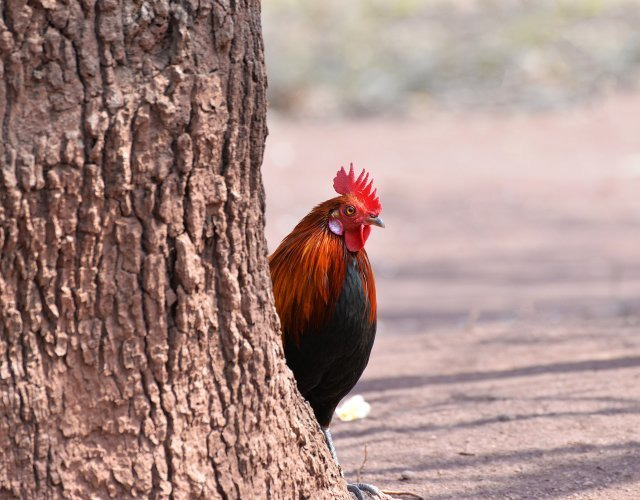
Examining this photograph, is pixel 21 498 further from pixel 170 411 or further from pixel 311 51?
pixel 311 51

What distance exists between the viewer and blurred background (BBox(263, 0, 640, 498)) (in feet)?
14.7

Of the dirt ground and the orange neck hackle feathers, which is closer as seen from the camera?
the orange neck hackle feathers

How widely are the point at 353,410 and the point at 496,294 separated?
4477 millimetres

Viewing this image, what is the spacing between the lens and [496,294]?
9.28 meters

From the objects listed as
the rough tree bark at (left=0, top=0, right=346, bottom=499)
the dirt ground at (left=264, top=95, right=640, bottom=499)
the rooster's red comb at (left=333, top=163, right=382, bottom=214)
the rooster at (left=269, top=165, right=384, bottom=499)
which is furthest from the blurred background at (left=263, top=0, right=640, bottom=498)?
the rough tree bark at (left=0, top=0, right=346, bottom=499)

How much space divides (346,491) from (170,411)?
816mm

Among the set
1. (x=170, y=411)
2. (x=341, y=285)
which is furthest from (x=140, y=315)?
(x=341, y=285)

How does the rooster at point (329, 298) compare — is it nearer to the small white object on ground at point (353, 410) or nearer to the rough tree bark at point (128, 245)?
the small white object on ground at point (353, 410)

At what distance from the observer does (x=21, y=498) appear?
109 inches

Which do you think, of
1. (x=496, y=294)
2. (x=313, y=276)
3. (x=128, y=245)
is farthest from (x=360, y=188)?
(x=496, y=294)

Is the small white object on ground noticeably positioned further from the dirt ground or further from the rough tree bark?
the rough tree bark

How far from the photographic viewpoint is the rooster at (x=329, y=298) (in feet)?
13.0

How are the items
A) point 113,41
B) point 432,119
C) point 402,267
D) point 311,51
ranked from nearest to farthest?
point 113,41
point 402,267
point 432,119
point 311,51

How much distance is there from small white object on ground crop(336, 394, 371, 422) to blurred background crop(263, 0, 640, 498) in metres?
0.05
